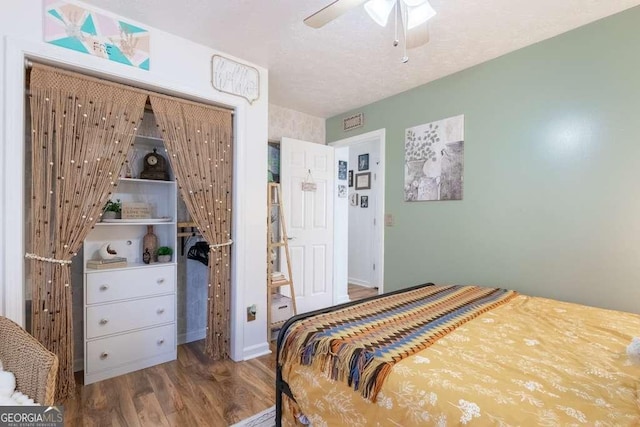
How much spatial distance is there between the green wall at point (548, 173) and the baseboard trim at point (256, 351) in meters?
1.55

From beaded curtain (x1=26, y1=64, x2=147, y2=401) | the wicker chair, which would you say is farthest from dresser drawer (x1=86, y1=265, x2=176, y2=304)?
the wicker chair

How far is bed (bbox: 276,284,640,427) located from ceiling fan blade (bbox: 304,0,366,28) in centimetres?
145

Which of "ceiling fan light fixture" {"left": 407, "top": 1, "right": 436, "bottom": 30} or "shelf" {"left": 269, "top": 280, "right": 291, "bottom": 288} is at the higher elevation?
"ceiling fan light fixture" {"left": 407, "top": 1, "right": 436, "bottom": 30}

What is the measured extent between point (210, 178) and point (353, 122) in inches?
74.8

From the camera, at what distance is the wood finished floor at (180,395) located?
185 centimetres

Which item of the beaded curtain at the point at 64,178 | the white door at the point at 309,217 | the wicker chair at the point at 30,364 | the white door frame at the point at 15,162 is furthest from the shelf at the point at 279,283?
the wicker chair at the point at 30,364

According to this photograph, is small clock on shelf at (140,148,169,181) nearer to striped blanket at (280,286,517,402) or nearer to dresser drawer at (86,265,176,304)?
dresser drawer at (86,265,176,304)

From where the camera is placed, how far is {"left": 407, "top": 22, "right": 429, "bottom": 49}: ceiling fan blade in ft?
5.75

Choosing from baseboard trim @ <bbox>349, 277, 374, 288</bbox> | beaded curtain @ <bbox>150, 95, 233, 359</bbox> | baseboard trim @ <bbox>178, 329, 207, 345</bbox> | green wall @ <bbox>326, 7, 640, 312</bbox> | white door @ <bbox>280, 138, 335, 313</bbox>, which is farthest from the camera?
baseboard trim @ <bbox>349, 277, 374, 288</bbox>

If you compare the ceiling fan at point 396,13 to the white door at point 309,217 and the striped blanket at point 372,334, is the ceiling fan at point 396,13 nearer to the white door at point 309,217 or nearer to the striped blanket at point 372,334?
the striped blanket at point 372,334

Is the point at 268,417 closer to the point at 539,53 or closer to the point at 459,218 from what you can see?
the point at 459,218

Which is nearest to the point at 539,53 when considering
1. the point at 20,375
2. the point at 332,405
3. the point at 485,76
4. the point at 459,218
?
the point at 485,76

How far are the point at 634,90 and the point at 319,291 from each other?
3111 mm

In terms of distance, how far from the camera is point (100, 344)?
222cm
